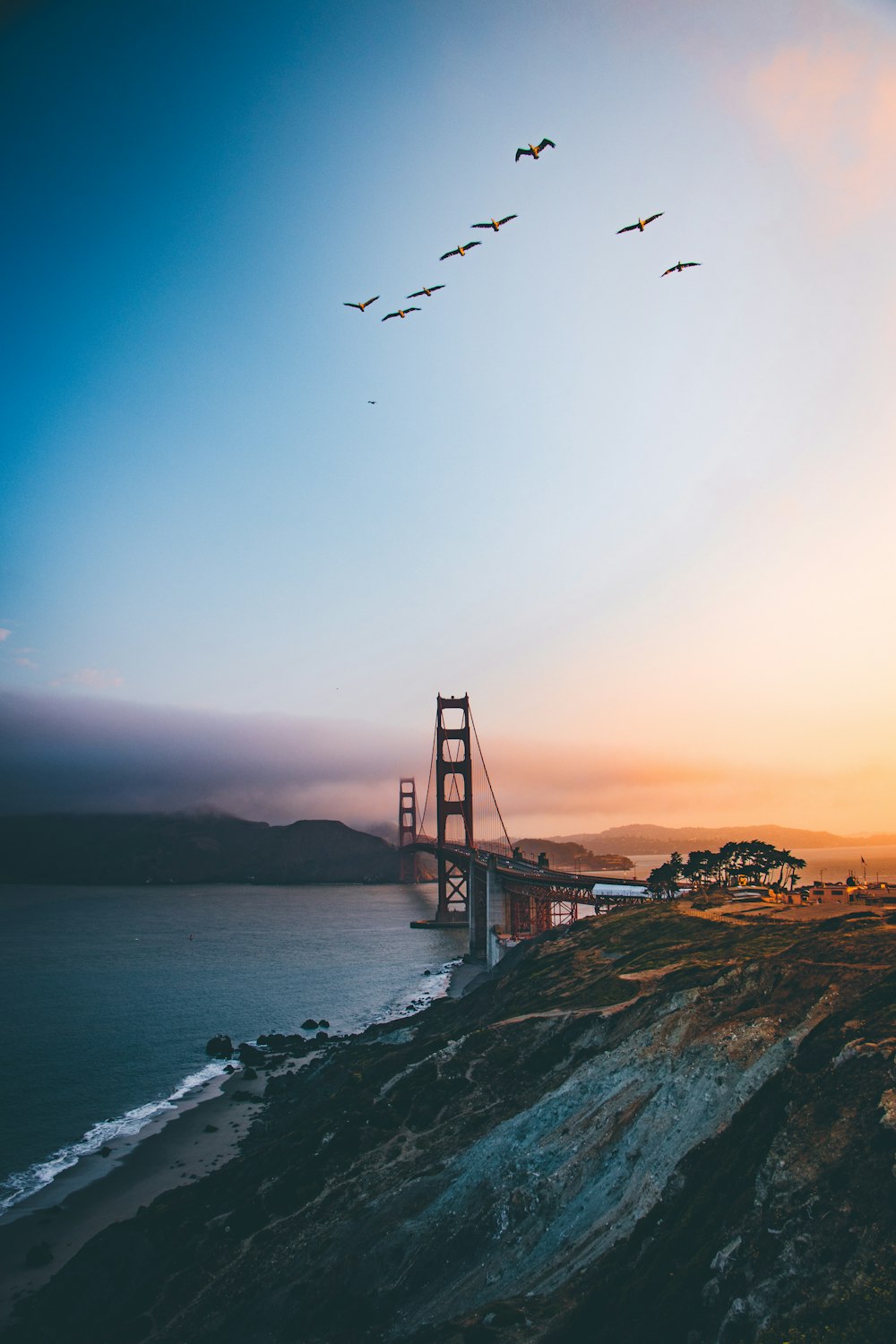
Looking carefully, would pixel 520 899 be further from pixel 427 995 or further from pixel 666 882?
pixel 666 882

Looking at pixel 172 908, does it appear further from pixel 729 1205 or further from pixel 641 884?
pixel 729 1205

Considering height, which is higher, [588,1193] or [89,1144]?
[588,1193]

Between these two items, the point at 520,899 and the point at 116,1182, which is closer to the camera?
the point at 116,1182

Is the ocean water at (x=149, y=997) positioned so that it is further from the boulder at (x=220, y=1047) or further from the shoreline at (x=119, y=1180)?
the shoreline at (x=119, y=1180)

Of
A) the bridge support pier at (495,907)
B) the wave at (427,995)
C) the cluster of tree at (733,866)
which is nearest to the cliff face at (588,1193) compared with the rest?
the wave at (427,995)

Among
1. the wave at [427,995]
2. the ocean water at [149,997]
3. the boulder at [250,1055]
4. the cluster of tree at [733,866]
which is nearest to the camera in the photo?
the ocean water at [149,997]

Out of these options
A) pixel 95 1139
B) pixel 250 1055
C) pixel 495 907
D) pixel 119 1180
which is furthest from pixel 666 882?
pixel 119 1180

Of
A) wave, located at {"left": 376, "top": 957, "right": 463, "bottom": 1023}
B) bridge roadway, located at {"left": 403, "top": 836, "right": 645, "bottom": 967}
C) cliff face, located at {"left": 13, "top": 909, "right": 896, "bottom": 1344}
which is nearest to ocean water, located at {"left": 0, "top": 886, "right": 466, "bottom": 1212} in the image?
wave, located at {"left": 376, "top": 957, "right": 463, "bottom": 1023}
